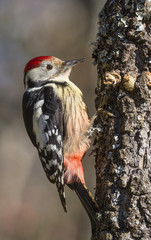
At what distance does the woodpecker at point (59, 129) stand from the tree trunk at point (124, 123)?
43 centimetres

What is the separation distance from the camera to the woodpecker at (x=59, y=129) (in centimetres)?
327

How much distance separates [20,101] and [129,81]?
19.7ft

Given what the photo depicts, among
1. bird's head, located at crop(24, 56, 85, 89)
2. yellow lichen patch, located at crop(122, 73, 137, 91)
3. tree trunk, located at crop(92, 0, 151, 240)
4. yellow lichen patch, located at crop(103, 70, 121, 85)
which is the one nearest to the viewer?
tree trunk, located at crop(92, 0, 151, 240)

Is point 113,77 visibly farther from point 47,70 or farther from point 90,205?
point 47,70

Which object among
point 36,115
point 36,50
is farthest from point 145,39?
point 36,50

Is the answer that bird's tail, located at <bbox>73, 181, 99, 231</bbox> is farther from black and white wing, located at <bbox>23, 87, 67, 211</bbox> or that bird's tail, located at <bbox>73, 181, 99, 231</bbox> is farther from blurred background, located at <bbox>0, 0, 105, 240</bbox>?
blurred background, located at <bbox>0, 0, 105, 240</bbox>

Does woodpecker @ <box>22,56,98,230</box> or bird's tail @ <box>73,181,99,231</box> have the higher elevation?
woodpecker @ <box>22,56,98,230</box>

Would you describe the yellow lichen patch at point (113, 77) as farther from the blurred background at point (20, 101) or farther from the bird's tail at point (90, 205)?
the blurred background at point (20, 101)

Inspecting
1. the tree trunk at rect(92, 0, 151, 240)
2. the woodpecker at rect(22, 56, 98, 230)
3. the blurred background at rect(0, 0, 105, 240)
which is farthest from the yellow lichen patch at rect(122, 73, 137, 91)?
the blurred background at rect(0, 0, 105, 240)

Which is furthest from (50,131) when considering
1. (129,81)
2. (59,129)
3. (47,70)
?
(129,81)

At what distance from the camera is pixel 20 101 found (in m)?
8.42

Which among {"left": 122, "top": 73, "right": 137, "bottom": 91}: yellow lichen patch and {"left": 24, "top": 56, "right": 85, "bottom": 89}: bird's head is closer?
{"left": 122, "top": 73, "right": 137, "bottom": 91}: yellow lichen patch

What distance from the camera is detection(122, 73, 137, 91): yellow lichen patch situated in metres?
2.65

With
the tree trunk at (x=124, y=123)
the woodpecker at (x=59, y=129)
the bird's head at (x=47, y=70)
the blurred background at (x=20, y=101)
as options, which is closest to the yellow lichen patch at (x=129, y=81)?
the tree trunk at (x=124, y=123)
